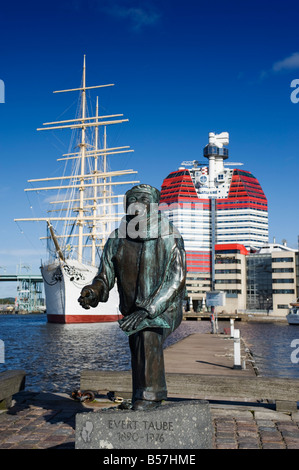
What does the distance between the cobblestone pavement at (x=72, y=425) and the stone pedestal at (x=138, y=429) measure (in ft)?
5.68

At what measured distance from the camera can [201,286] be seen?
135375mm

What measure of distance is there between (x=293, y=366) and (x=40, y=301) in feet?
509

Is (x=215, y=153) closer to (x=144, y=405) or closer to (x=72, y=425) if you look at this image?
(x=72, y=425)

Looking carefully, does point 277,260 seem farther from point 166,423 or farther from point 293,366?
point 166,423

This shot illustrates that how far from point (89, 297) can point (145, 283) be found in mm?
562

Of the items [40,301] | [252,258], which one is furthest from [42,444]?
[40,301]

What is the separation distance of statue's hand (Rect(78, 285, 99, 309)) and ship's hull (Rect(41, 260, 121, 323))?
175 ft

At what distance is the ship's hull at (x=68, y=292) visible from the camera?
190ft

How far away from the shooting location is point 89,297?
4293mm

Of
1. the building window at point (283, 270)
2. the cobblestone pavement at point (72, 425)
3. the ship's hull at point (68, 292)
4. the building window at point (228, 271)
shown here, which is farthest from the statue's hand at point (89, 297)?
the building window at point (228, 271)

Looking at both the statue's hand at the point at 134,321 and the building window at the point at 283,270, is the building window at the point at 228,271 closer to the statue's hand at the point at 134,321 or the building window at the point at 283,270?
the building window at the point at 283,270

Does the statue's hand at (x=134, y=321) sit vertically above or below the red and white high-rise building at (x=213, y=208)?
below

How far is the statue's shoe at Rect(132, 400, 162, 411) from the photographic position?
13.0 ft

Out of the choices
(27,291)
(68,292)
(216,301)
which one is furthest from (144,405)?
(27,291)
